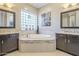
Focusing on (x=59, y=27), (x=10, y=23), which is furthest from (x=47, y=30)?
(x=10, y=23)

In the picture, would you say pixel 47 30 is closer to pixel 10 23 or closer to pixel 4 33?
pixel 10 23

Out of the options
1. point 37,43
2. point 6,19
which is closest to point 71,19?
point 37,43

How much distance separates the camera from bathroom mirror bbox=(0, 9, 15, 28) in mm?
2031

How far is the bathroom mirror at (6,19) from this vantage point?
2.03 meters

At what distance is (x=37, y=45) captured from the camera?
2092 mm

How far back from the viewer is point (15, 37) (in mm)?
2061

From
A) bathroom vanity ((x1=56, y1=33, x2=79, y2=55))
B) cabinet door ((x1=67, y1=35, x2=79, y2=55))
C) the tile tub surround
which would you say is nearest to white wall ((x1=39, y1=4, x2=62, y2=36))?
the tile tub surround

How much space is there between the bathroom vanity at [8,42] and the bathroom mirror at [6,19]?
17 cm

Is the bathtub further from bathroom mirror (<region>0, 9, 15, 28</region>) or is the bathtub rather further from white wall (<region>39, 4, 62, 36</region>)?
bathroom mirror (<region>0, 9, 15, 28</region>)

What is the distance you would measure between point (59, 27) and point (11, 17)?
2.91 ft

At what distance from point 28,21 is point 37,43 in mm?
457

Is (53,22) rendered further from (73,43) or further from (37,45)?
(73,43)

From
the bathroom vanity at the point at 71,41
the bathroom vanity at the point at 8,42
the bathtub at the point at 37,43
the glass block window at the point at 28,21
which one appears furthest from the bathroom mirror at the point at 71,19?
the bathroom vanity at the point at 8,42

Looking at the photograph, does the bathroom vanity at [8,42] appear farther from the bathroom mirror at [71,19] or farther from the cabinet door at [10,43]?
the bathroom mirror at [71,19]
